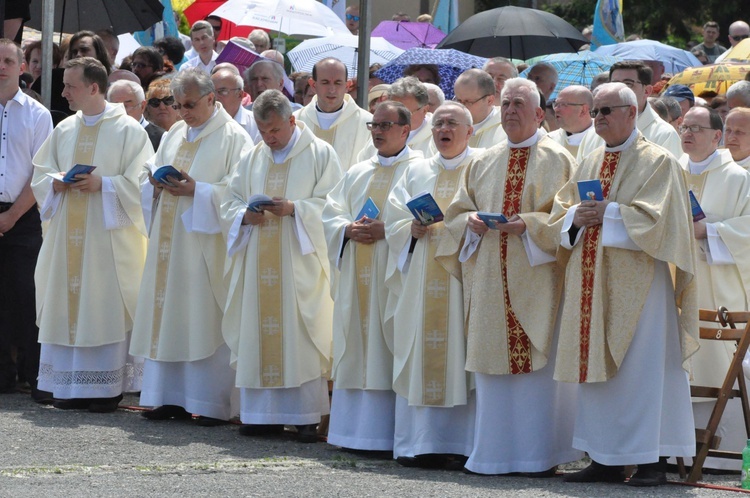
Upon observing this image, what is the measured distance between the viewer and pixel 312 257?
9469 mm

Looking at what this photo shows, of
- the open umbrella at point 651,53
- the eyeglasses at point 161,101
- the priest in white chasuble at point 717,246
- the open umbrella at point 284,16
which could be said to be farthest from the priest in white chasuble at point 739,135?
the open umbrella at point 284,16

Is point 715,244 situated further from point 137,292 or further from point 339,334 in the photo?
point 137,292

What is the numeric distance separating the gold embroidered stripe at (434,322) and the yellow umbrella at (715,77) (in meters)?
4.42

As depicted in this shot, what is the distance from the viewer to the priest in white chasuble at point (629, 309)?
7633 mm

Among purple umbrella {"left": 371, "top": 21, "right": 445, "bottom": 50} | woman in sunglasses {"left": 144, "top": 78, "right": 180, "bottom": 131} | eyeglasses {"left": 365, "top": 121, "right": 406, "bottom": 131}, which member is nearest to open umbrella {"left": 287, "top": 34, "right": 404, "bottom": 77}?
purple umbrella {"left": 371, "top": 21, "right": 445, "bottom": 50}

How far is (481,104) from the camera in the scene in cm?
971

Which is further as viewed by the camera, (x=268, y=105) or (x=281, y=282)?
(x=281, y=282)

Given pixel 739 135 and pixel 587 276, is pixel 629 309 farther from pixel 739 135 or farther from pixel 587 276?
pixel 739 135

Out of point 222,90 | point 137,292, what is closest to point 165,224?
point 137,292

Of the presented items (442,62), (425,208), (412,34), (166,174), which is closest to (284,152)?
(166,174)

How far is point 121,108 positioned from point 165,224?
1.02 meters

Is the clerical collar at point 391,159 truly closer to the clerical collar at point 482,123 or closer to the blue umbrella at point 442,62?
the clerical collar at point 482,123

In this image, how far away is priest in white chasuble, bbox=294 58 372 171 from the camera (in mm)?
10438

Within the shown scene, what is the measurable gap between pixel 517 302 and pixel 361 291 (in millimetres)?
1259
